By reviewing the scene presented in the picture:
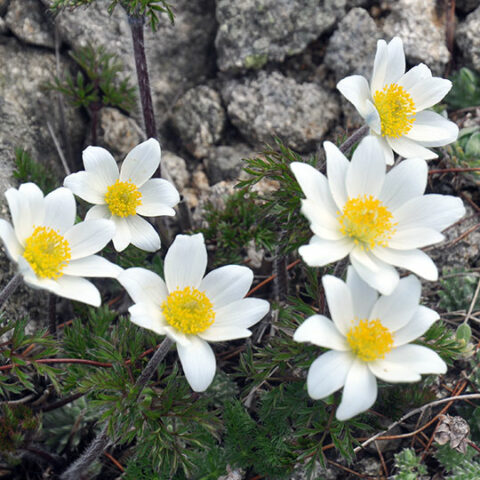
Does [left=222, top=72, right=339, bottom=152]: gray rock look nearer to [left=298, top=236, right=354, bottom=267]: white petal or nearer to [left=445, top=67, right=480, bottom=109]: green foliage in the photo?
[left=445, top=67, right=480, bottom=109]: green foliage

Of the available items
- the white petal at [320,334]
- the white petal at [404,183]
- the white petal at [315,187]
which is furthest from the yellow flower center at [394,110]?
the white petal at [320,334]

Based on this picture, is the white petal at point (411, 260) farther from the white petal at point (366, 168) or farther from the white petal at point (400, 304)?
the white petal at point (366, 168)

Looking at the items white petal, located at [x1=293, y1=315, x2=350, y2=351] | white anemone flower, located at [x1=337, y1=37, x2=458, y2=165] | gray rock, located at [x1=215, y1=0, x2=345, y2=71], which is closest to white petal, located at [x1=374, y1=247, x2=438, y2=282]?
white petal, located at [x1=293, y1=315, x2=350, y2=351]

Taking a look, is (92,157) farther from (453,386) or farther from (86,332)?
(453,386)

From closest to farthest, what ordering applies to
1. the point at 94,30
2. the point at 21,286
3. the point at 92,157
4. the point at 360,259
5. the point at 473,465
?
the point at 360,259
the point at 92,157
the point at 473,465
the point at 21,286
the point at 94,30

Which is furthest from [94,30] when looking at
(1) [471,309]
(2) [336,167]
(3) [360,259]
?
(1) [471,309]
